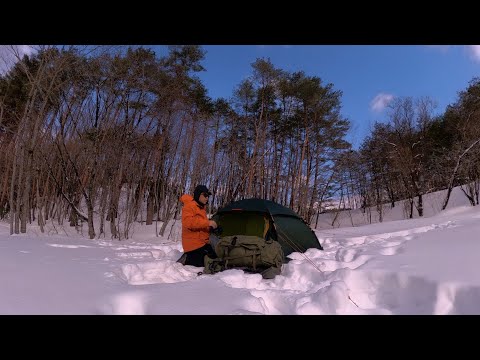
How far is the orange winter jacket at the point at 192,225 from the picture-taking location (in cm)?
496

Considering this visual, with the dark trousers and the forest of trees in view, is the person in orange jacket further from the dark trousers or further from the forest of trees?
the forest of trees

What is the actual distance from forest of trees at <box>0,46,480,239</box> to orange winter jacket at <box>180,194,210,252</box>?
6.76 metres

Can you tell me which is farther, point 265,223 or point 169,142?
point 169,142

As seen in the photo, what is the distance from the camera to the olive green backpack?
4426 mm

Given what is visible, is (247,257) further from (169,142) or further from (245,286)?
(169,142)

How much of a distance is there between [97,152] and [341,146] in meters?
18.2

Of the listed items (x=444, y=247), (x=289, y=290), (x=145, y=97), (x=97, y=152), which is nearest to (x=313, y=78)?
(x=145, y=97)

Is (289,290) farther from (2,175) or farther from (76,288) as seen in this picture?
(2,175)

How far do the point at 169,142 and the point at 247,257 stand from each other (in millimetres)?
12657

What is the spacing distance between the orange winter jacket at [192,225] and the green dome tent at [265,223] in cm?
144

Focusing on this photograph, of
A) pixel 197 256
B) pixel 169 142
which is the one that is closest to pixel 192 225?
pixel 197 256

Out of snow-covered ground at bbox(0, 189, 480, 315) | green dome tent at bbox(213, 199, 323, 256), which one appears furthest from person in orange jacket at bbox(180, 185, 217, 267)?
green dome tent at bbox(213, 199, 323, 256)

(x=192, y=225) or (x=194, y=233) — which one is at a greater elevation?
(x=192, y=225)

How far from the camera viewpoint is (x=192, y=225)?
4.95 m
